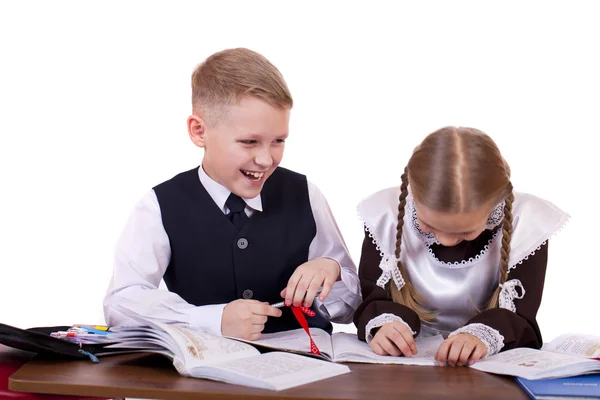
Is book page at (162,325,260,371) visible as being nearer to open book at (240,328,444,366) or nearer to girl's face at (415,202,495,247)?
open book at (240,328,444,366)

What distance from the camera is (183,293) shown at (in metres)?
1.94

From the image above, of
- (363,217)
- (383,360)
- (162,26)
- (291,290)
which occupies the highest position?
(162,26)

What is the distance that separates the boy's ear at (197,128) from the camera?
1.88 metres

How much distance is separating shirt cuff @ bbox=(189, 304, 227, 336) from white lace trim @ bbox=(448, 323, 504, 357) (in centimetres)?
49

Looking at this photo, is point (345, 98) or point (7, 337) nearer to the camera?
point (7, 337)

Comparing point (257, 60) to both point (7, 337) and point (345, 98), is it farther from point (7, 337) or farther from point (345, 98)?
point (345, 98)

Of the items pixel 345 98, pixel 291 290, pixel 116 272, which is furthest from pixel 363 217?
pixel 345 98

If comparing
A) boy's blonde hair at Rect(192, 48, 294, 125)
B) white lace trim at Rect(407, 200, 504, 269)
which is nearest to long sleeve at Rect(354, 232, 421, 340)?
white lace trim at Rect(407, 200, 504, 269)

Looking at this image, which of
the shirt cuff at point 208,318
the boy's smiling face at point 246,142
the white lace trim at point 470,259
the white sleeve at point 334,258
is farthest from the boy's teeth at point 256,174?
the white lace trim at point 470,259

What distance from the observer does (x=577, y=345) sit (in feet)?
5.30

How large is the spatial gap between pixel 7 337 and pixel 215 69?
814 millimetres

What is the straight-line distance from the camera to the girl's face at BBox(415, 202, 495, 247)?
1.54 meters

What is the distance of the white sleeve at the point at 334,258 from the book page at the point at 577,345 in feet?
1.49

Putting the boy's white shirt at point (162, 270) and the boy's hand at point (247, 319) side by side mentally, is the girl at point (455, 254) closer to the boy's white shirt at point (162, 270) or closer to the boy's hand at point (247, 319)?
the boy's white shirt at point (162, 270)
